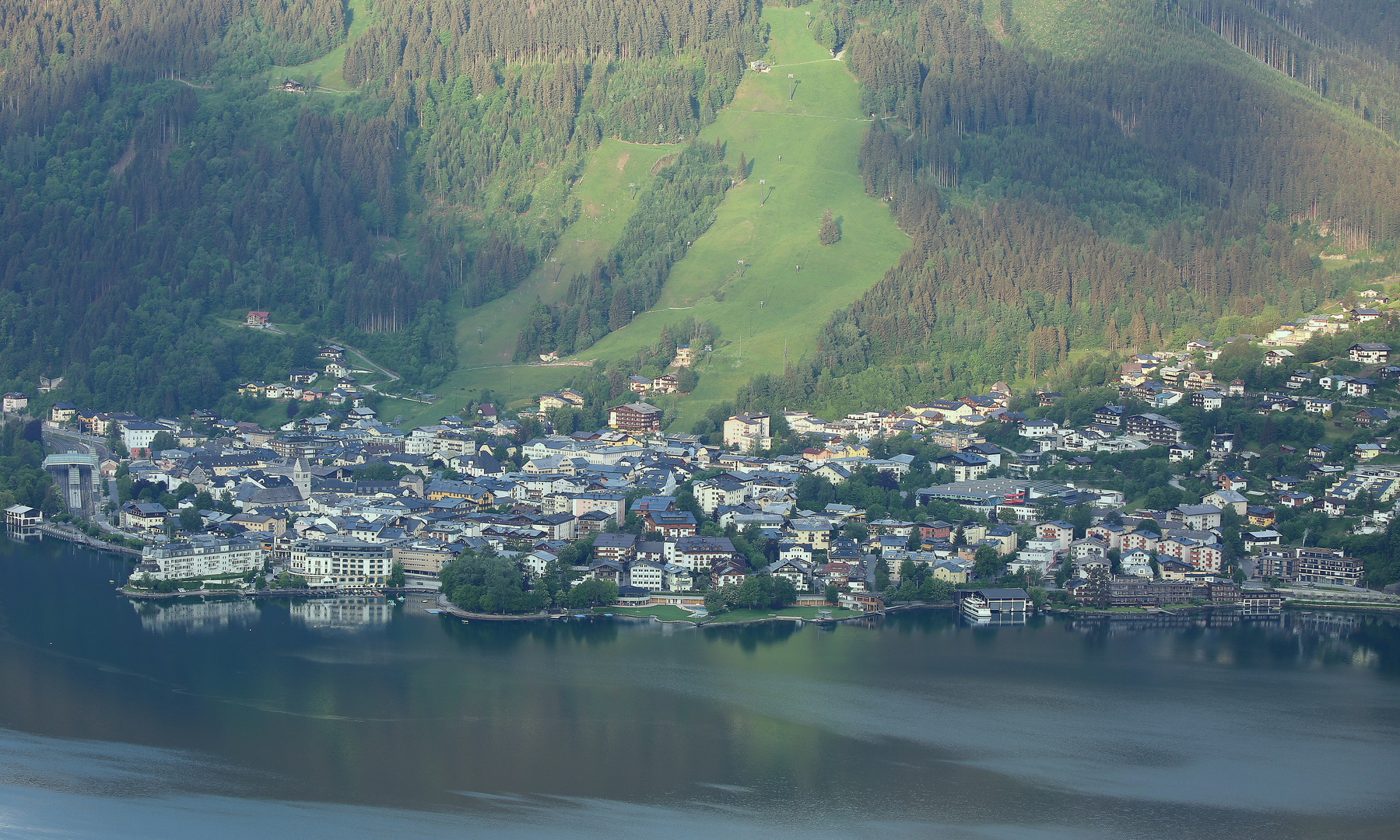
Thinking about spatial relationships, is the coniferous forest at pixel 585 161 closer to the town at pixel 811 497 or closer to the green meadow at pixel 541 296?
the green meadow at pixel 541 296

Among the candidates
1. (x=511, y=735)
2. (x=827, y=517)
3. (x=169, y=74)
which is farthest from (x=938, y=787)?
(x=169, y=74)

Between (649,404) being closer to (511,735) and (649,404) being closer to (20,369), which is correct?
(20,369)

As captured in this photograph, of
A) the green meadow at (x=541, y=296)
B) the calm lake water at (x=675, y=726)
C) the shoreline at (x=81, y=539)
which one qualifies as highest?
the green meadow at (x=541, y=296)

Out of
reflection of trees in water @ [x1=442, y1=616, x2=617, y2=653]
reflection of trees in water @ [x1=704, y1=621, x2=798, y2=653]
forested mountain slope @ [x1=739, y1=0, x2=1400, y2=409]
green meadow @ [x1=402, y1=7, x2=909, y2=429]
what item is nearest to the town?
reflection of trees in water @ [x1=442, y1=616, x2=617, y2=653]

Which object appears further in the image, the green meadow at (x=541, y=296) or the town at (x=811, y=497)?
the green meadow at (x=541, y=296)

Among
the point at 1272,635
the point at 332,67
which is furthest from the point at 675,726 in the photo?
the point at 332,67

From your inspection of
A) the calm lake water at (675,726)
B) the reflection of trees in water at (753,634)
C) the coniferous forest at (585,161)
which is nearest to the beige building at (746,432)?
the coniferous forest at (585,161)

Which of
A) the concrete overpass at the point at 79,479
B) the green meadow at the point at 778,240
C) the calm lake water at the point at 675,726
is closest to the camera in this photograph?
the calm lake water at the point at 675,726
